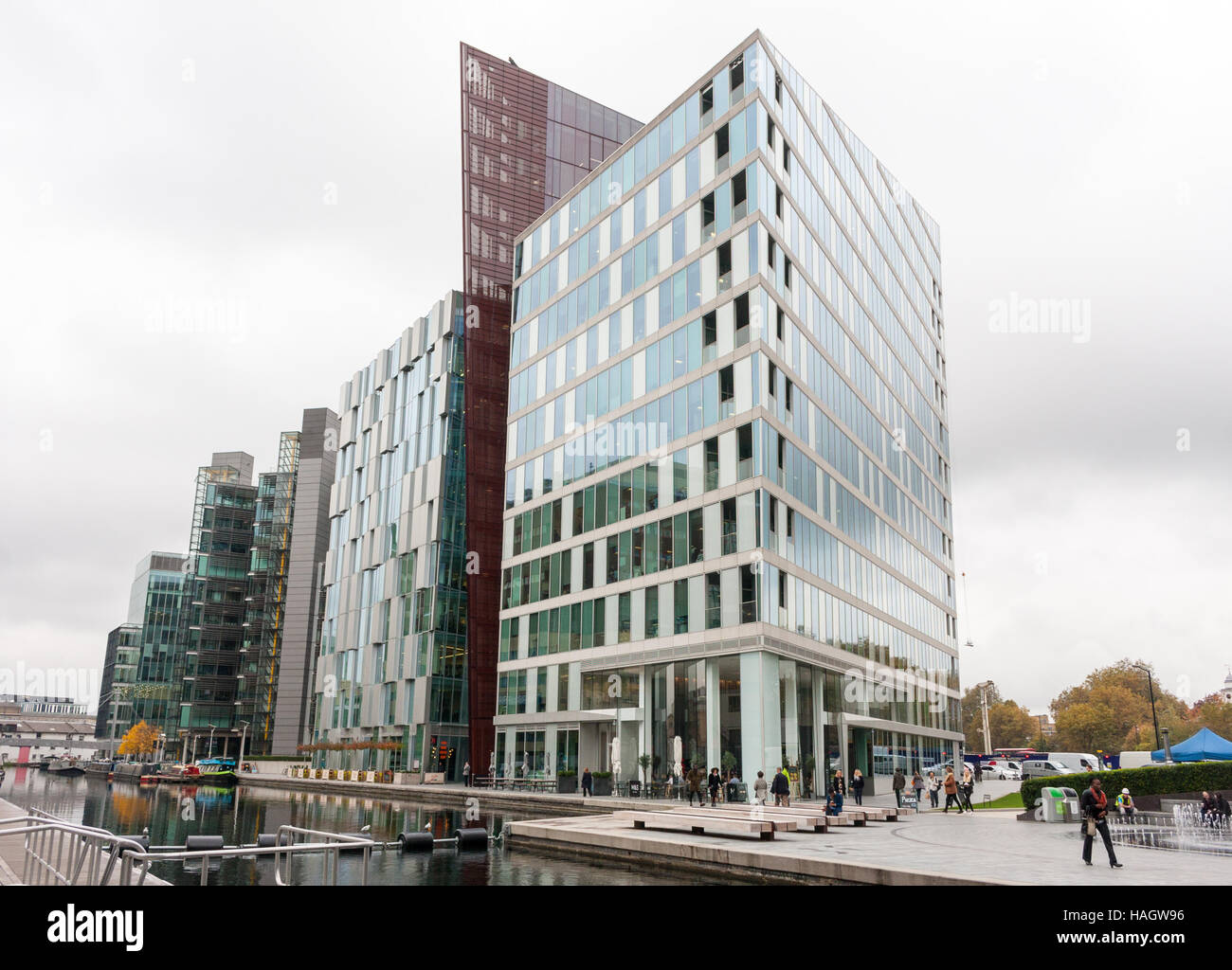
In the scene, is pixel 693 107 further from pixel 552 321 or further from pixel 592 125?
pixel 592 125

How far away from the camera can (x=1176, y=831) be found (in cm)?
2745

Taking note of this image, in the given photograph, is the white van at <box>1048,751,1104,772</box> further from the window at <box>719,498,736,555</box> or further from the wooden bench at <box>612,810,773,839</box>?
the wooden bench at <box>612,810,773,839</box>

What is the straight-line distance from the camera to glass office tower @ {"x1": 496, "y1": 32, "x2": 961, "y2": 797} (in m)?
42.6

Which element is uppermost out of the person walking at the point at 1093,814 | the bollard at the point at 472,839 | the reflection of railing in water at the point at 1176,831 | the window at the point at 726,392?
the window at the point at 726,392

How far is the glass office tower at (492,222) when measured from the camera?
66.6 metres

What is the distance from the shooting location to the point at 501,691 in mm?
57969

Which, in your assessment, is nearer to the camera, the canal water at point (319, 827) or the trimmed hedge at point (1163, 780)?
the canal water at point (319, 827)

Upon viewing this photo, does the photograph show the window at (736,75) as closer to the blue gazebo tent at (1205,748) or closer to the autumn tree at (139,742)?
the blue gazebo tent at (1205,748)

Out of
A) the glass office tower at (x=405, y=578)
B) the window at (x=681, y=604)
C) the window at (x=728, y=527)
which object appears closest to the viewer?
the window at (x=728, y=527)

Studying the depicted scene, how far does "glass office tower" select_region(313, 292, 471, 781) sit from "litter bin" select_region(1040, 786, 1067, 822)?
1709 inches

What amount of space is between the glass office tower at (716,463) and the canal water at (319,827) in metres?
10.2

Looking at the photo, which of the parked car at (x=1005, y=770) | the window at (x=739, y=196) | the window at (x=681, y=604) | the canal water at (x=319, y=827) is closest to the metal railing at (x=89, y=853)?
the canal water at (x=319, y=827)

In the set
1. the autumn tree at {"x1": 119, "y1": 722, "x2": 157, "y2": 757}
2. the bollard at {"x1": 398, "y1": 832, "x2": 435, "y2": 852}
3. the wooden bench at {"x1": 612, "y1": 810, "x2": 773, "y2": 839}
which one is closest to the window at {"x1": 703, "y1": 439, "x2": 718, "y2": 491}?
the wooden bench at {"x1": 612, "y1": 810, "x2": 773, "y2": 839}
